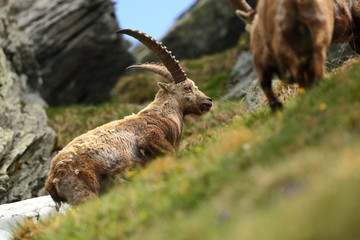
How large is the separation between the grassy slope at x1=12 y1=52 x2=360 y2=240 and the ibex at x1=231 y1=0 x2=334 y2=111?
37cm

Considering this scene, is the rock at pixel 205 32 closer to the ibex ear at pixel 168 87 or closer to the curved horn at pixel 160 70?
the curved horn at pixel 160 70

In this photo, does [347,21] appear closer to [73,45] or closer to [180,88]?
[180,88]

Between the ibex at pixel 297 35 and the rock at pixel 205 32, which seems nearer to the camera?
the ibex at pixel 297 35

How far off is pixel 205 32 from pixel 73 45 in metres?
10.1

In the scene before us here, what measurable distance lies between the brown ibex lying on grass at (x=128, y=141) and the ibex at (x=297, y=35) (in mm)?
2959

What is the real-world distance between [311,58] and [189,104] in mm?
5369

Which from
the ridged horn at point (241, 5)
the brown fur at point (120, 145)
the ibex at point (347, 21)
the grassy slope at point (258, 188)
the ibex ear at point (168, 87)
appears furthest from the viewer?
the ibex ear at point (168, 87)

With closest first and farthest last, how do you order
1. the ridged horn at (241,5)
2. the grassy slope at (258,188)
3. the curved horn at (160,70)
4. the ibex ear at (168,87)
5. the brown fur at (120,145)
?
the grassy slope at (258,188) → the ridged horn at (241,5) → the brown fur at (120,145) → the ibex ear at (168,87) → the curved horn at (160,70)

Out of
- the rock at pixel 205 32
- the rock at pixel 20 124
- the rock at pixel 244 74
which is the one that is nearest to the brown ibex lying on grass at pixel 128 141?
the rock at pixel 20 124

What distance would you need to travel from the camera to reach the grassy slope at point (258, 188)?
4.79 metres

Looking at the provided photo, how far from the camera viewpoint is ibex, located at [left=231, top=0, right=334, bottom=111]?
786 cm

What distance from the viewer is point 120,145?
11.6 meters

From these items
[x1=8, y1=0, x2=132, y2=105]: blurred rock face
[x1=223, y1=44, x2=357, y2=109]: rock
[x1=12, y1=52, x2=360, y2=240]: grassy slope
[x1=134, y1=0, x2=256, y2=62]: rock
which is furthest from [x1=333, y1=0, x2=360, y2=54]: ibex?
[x1=134, y1=0, x2=256, y2=62]: rock

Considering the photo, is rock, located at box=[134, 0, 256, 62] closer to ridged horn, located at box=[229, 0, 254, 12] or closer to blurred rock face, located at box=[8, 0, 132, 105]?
blurred rock face, located at box=[8, 0, 132, 105]
